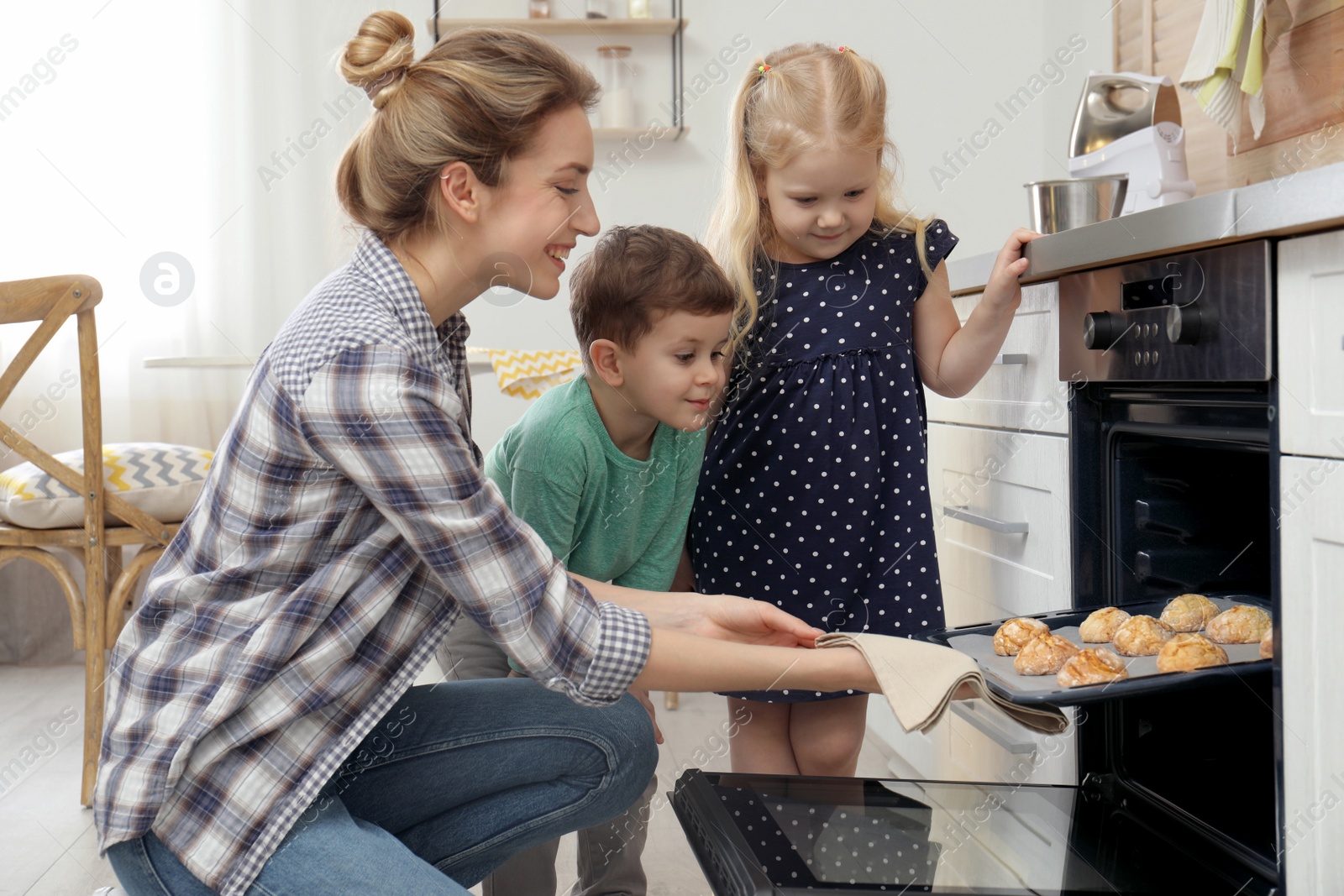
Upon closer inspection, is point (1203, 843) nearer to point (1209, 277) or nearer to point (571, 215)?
point (1209, 277)

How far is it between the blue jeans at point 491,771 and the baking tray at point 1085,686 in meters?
0.32

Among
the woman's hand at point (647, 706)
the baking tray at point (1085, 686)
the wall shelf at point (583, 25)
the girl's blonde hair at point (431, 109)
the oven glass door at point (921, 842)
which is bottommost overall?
the oven glass door at point (921, 842)

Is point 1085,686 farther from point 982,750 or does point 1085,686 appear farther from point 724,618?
point 982,750

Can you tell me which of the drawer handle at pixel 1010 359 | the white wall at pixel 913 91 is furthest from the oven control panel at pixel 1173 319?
the white wall at pixel 913 91

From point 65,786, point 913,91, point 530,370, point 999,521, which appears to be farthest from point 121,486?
point 913,91

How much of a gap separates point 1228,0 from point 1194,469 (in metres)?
0.92

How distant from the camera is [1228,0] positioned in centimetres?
164

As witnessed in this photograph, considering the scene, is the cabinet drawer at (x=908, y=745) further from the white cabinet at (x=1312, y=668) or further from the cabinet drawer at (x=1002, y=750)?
the white cabinet at (x=1312, y=668)

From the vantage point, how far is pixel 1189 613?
98cm

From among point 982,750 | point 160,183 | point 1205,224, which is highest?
point 160,183

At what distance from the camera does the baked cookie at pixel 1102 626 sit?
1.01 m

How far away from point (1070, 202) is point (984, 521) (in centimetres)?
44

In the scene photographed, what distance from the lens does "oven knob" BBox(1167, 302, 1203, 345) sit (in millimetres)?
924

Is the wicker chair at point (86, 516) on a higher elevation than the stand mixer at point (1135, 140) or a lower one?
lower
